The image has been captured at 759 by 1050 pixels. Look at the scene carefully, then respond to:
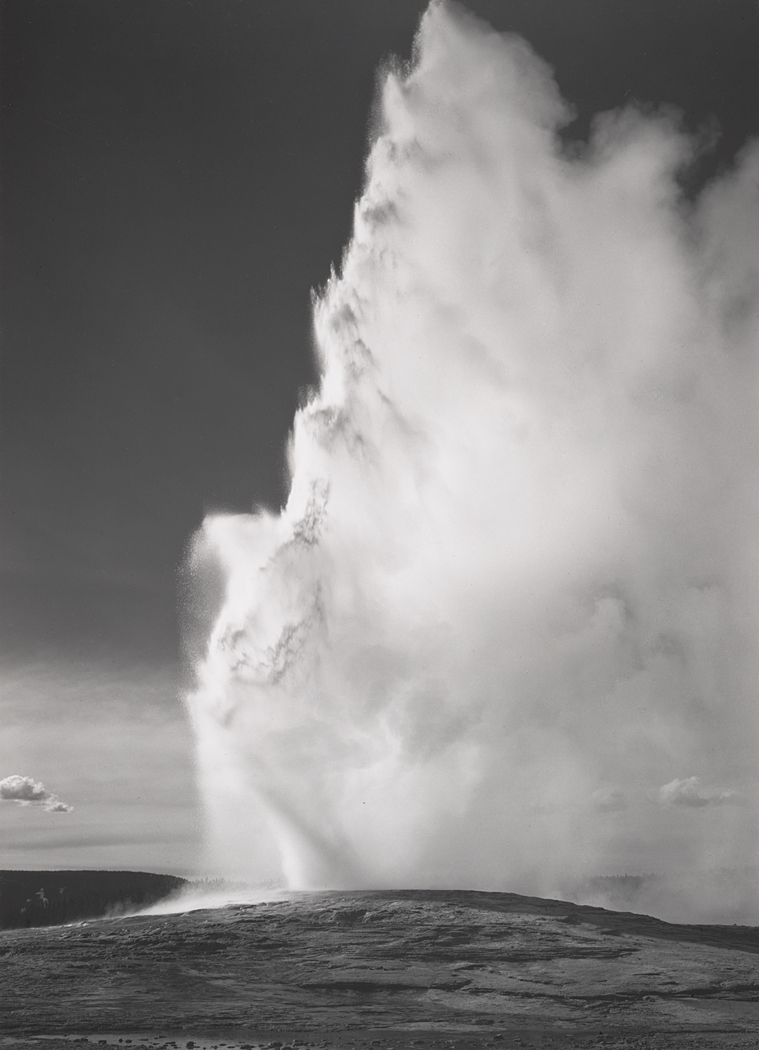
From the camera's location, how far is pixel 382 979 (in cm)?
6053

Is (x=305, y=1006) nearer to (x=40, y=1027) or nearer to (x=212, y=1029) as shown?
(x=212, y=1029)

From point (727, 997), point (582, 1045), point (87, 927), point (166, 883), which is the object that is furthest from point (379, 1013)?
point (166, 883)

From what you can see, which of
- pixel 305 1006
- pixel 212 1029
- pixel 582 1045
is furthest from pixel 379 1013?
pixel 582 1045

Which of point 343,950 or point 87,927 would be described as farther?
point 87,927

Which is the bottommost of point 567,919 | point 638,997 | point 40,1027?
point 40,1027

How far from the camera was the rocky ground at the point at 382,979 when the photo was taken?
45281 millimetres

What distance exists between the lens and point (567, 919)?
77.2 meters

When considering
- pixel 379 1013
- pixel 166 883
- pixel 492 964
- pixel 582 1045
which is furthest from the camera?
pixel 166 883

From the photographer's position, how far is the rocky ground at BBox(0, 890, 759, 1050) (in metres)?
45.3

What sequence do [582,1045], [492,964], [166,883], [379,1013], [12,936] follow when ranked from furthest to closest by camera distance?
[166,883] → [12,936] → [492,964] → [379,1013] → [582,1045]

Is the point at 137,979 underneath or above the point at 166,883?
underneath

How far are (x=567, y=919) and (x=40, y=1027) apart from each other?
46.8 m

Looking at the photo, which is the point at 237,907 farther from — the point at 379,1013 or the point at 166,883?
the point at 166,883

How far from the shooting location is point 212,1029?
152ft
